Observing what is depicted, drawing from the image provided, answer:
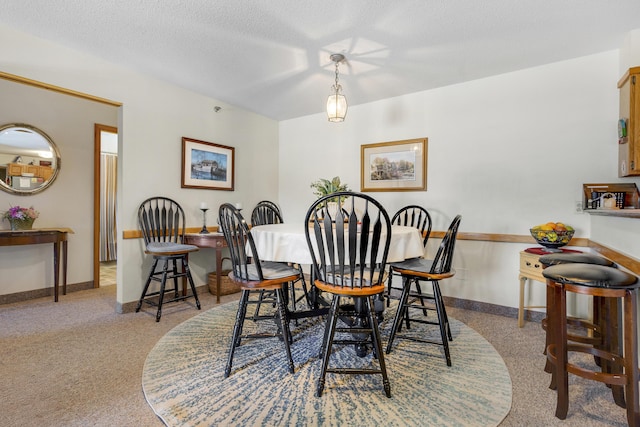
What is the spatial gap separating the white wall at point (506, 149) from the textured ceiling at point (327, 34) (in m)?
0.22

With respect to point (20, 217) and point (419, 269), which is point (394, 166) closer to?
point (419, 269)

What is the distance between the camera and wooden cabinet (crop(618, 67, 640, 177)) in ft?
7.38

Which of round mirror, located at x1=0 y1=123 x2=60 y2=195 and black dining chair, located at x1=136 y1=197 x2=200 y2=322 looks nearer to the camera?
black dining chair, located at x1=136 y1=197 x2=200 y2=322

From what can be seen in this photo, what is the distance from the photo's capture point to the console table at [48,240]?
3129 millimetres

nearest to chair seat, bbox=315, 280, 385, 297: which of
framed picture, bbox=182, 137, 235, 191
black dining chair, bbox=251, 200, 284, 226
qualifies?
black dining chair, bbox=251, 200, 284, 226

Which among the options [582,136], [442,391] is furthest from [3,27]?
→ [582,136]

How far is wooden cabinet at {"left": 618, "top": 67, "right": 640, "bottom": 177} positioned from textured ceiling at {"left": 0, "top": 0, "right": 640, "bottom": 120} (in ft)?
1.25

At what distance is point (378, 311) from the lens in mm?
2383

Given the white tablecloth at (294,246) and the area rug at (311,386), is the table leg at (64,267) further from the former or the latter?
the white tablecloth at (294,246)

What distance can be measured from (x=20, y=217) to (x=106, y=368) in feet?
8.11

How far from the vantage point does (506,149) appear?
3053 millimetres

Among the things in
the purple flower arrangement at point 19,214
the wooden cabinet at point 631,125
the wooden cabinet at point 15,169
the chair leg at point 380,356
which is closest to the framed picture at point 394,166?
the wooden cabinet at point 631,125

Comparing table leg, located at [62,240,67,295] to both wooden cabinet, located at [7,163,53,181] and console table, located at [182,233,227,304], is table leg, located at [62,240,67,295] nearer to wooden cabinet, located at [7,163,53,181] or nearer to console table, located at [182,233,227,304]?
wooden cabinet, located at [7,163,53,181]

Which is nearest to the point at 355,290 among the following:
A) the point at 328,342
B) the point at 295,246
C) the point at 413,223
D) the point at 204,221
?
the point at 328,342
